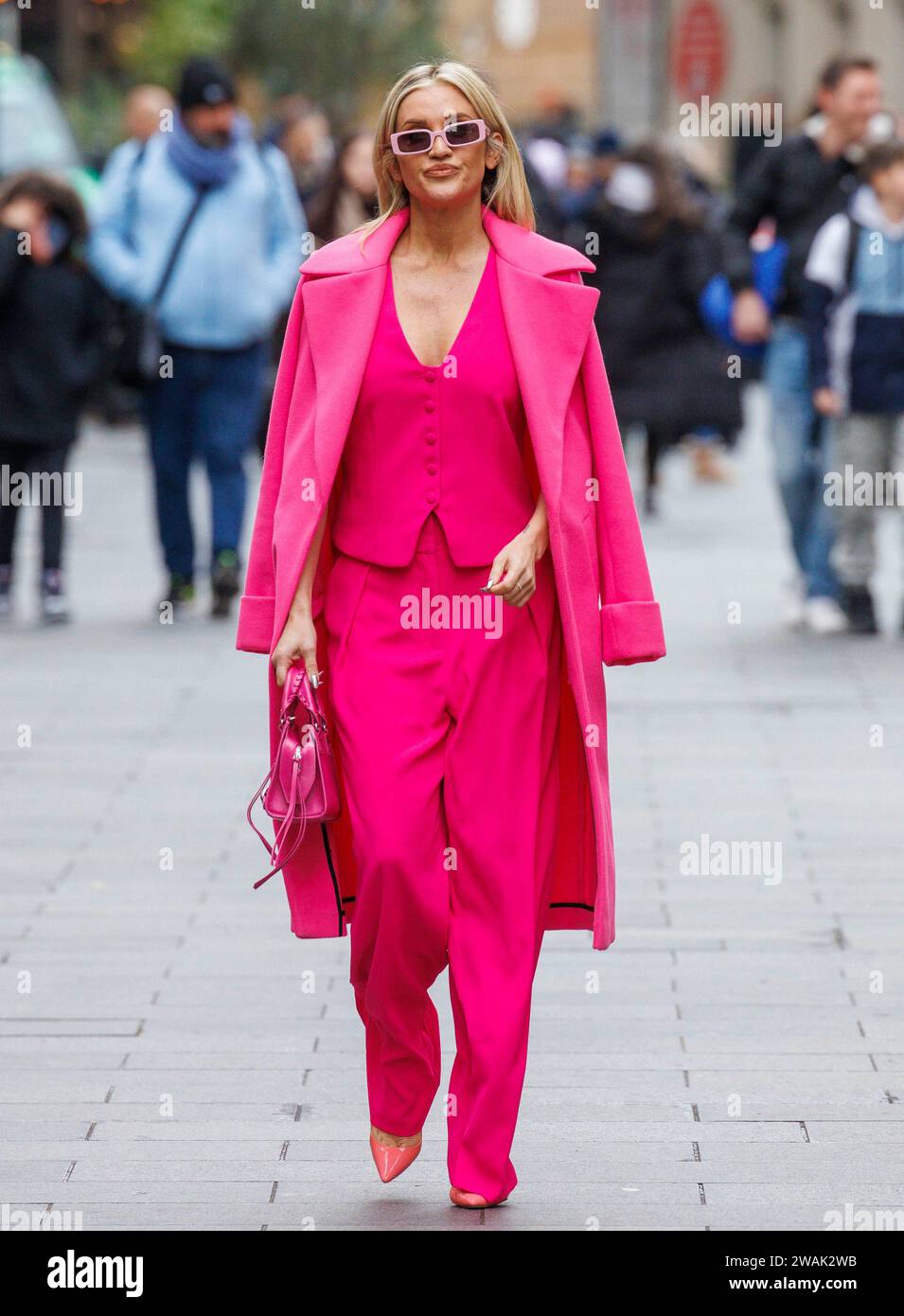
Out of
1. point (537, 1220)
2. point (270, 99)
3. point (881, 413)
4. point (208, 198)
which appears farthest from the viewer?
point (270, 99)

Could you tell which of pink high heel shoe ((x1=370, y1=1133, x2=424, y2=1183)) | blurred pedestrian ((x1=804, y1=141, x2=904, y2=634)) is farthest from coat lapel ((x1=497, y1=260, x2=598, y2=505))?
blurred pedestrian ((x1=804, y1=141, x2=904, y2=634))

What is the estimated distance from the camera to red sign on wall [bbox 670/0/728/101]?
48.5m

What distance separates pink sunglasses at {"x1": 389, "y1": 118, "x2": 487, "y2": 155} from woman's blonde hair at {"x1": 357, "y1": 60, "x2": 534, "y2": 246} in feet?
0.18

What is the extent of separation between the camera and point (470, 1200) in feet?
13.8

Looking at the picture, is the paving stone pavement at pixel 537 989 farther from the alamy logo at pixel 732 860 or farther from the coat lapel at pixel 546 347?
the coat lapel at pixel 546 347

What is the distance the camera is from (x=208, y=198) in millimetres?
10594

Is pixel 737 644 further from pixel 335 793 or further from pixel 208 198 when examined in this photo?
pixel 335 793

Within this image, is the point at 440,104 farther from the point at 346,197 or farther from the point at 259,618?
the point at 346,197

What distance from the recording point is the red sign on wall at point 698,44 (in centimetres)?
4853

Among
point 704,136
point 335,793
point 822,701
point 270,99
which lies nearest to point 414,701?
point 335,793

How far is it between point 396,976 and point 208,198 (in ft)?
22.5
